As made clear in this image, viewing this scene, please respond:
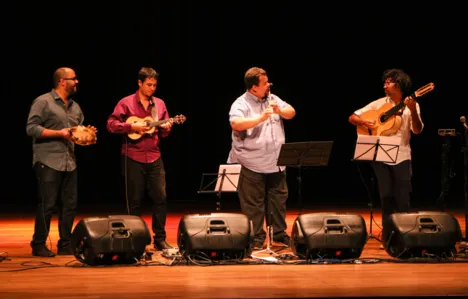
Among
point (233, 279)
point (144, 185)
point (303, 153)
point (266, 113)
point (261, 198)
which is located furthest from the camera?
point (144, 185)

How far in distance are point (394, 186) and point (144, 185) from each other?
2.26 metres

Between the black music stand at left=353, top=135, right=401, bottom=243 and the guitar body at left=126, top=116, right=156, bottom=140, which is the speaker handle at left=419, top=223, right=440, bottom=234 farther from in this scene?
the guitar body at left=126, top=116, right=156, bottom=140

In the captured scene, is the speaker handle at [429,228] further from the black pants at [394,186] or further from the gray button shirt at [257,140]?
the gray button shirt at [257,140]

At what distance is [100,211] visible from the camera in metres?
10.6

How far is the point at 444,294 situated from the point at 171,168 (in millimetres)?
7734

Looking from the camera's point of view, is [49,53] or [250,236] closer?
[250,236]

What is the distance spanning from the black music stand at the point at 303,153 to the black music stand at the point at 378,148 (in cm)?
47

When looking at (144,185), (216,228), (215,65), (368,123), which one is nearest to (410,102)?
(368,123)

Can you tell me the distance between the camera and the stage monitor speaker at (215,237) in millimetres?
5957

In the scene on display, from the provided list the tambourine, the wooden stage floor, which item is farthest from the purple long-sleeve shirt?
the wooden stage floor

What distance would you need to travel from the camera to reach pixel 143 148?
6980 mm

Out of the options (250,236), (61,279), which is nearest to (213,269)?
(250,236)

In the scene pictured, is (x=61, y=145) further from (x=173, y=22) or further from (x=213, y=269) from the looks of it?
(x=173, y=22)

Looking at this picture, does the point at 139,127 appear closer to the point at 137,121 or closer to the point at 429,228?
the point at 137,121
